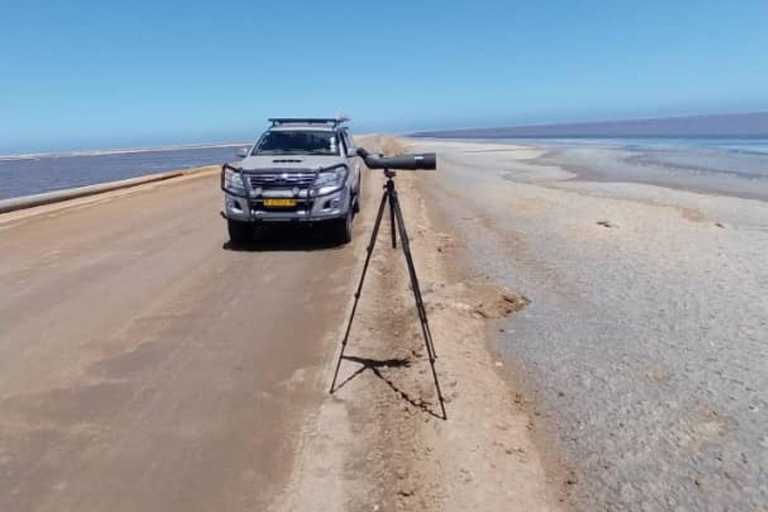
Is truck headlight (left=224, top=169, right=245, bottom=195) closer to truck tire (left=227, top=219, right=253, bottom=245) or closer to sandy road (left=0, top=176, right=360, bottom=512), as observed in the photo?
A: truck tire (left=227, top=219, right=253, bottom=245)

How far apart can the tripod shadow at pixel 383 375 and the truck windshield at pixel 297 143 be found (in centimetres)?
702

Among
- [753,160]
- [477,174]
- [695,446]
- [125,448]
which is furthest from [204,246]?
[753,160]

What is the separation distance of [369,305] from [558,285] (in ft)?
8.81

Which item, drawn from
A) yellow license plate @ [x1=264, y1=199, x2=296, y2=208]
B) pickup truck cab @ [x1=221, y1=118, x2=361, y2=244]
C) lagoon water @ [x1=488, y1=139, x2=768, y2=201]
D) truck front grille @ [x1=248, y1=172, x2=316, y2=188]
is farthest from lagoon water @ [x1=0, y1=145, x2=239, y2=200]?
yellow license plate @ [x1=264, y1=199, x2=296, y2=208]

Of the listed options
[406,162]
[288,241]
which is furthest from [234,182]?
[406,162]

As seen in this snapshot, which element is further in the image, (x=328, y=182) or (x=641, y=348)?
(x=328, y=182)

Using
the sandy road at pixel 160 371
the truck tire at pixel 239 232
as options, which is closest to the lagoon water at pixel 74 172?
the truck tire at pixel 239 232

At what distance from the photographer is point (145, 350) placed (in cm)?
616

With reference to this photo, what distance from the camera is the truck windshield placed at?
12.4 meters

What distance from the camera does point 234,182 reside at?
11.1m

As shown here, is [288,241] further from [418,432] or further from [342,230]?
[418,432]

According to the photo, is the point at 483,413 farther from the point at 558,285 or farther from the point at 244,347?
the point at 558,285

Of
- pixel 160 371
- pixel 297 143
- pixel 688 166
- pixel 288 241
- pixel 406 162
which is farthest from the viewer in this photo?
pixel 688 166

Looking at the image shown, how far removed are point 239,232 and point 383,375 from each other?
6.56 m
